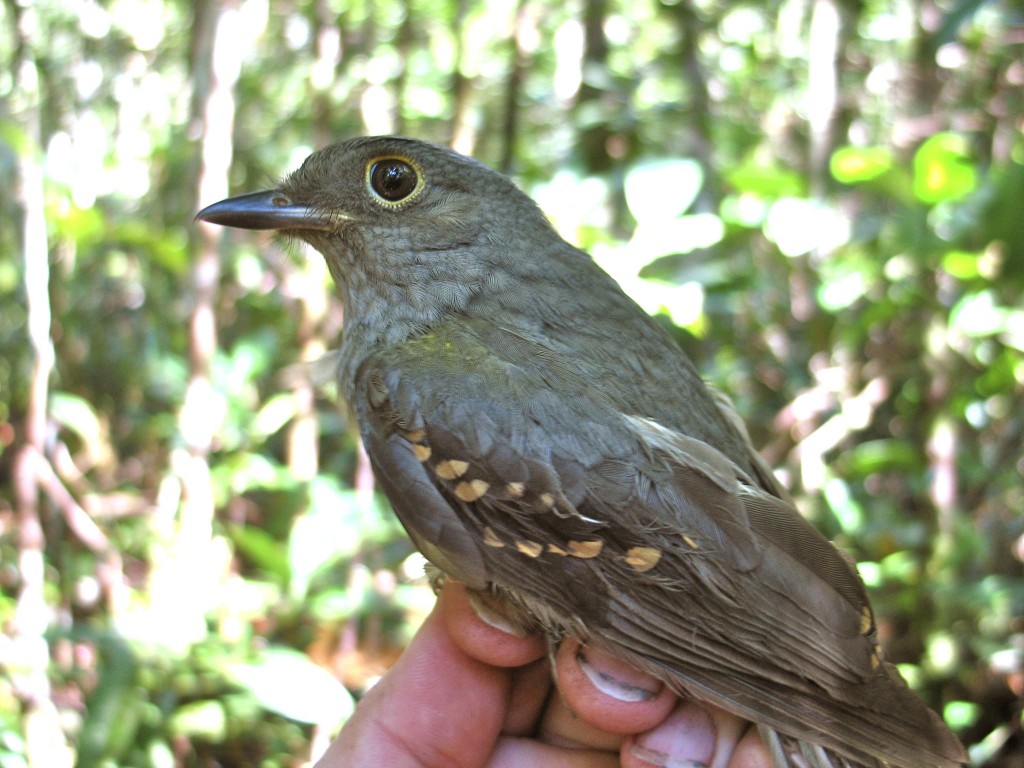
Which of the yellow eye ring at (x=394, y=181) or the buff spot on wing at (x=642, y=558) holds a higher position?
the yellow eye ring at (x=394, y=181)

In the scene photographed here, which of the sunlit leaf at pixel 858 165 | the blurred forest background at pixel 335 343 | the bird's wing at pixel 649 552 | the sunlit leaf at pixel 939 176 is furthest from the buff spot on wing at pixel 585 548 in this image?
the sunlit leaf at pixel 939 176

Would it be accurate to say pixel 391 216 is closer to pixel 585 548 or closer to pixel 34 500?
pixel 585 548

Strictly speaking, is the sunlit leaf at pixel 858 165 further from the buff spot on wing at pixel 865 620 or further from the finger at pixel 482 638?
the finger at pixel 482 638

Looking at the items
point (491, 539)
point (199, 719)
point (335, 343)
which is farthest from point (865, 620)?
point (335, 343)

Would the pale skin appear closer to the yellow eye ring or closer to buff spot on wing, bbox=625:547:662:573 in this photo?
buff spot on wing, bbox=625:547:662:573

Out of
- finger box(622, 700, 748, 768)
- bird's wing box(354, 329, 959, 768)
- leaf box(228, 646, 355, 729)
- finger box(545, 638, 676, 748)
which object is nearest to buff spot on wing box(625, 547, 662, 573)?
bird's wing box(354, 329, 959, 768)

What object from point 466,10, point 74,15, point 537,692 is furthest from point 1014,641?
point 74,15

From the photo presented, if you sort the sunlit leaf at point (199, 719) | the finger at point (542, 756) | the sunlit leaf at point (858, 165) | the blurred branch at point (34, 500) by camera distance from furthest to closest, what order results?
the blurred branch at point (34, 500), the sunlit leaf at point (858, 165), the sunlit leaf at point (199, 719), the finger at point (542, 756)
